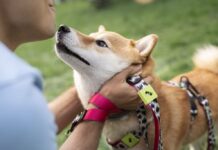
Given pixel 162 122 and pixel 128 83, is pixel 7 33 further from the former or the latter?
pixel 162 122

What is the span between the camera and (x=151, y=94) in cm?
176

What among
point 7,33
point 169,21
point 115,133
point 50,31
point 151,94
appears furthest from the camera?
point 169,21

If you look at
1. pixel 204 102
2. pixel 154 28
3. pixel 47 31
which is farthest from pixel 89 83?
pixel 154 28

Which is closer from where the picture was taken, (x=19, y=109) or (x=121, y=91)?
(x=19, y=109)

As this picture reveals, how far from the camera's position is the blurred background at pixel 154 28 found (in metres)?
5.11

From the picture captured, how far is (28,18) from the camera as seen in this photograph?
3.94 ft

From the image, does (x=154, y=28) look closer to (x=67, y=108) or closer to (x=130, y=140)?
(x=67, y=108)

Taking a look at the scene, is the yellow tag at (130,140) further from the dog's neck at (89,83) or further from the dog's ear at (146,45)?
the dog's ear at (146,45)

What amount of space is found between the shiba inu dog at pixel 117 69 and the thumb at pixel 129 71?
24 millimetres

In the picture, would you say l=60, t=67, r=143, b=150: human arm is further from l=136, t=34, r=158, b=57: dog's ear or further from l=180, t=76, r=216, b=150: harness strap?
l=180, t=76, r=216, b=150: harness strap

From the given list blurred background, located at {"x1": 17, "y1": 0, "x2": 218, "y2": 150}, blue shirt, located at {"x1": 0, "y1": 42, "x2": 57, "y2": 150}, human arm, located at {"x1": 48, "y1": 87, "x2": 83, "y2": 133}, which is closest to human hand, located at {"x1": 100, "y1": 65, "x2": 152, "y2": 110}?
human arm, located at {"x1": 48, "y1": 87, "x2": 83, "y2": 133}

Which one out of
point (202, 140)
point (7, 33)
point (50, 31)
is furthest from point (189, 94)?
point (7, 33)

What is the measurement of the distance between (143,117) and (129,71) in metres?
0.22

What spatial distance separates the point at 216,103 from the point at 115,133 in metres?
0.76
